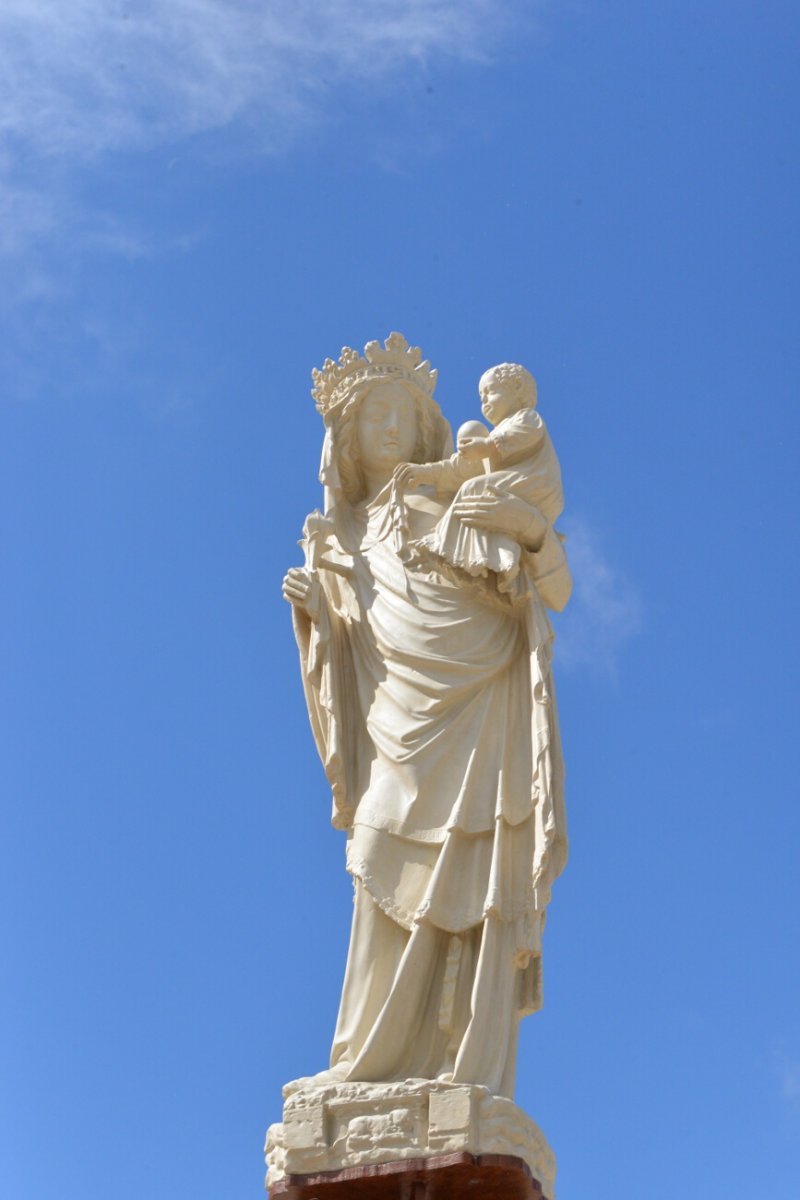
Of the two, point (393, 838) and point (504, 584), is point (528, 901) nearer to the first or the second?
point (393, 838)

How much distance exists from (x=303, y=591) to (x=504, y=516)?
58.7 inches

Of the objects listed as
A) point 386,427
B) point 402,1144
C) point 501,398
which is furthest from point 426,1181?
point 386,427

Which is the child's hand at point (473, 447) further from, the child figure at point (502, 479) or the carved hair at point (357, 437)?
the carved hair at point (357, 437)

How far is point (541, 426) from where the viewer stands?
566 inches

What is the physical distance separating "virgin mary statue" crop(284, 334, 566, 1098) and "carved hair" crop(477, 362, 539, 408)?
2.76 feet

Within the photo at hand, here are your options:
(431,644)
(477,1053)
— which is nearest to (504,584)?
(431,644)

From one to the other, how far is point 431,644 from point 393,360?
2453 millimetres

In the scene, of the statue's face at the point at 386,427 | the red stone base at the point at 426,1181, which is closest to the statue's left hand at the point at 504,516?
the statue's face at the point at 386,427

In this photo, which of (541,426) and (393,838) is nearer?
(393,838)

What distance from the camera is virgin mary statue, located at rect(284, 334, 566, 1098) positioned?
1278cm

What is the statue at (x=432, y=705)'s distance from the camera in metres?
12.8

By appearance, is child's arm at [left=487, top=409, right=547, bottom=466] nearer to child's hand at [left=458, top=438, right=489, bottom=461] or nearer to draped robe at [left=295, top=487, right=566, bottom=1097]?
child's hand at [left=458, top=438, right=489, bottom=461]

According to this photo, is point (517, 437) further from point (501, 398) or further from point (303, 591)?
point (303, 591)

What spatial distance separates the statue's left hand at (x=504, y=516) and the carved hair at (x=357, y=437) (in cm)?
134
